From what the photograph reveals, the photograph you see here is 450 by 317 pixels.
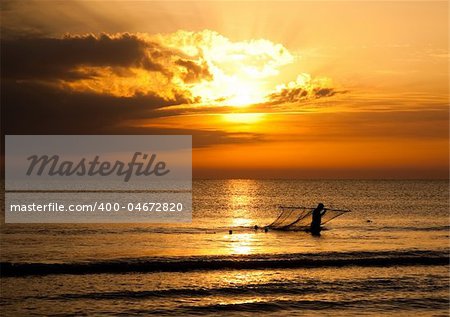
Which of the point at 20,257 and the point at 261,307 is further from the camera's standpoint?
the point at 20,257

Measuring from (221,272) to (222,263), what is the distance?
2001 millimetres

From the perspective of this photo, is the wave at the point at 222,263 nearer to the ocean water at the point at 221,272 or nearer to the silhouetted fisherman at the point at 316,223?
the ocean water at the point at 221,272

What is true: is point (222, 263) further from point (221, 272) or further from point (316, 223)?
point (316, 223)

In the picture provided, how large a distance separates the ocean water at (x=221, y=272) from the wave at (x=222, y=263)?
50 millimetres

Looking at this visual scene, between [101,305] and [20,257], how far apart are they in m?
12.8

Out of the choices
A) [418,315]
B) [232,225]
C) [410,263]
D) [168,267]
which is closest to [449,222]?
[232,225]

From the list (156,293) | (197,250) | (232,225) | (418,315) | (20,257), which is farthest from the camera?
A: (232,225)

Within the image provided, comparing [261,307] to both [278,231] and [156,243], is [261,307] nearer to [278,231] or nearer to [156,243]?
[156,243]

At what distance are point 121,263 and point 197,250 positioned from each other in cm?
599

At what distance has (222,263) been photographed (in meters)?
28.6

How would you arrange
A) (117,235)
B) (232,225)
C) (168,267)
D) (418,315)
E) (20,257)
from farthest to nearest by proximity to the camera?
(232,225), (117,235), (20,257), (168,267), (418,315)

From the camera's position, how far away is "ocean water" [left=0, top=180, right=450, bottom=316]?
→ 1959cm

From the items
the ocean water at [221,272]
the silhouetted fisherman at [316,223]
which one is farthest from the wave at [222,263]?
the silhouetted fisherman at [316,223]

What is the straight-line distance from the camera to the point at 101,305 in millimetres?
19688
